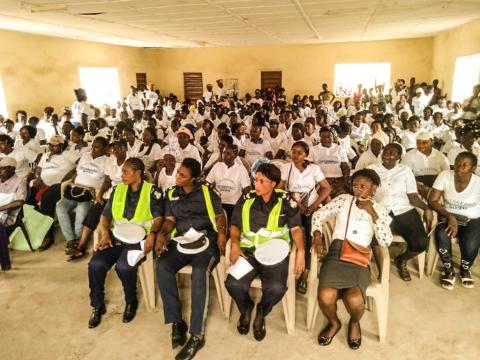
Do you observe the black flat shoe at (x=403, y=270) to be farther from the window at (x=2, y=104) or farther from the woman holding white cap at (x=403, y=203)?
the window at (x=2, y=104)

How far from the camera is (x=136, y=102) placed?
11453 mm

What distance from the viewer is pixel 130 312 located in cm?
283

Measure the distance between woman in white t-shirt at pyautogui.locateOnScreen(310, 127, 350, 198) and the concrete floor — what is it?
1.39m

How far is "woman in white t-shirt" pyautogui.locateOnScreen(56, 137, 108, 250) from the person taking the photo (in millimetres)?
3932

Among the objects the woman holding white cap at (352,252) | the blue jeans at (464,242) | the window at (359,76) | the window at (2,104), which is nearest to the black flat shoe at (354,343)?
the woman holding white cap at (352,252)

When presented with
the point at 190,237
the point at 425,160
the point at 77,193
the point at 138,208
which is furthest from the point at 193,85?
the point at 190,237

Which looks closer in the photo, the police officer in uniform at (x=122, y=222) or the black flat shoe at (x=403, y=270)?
the police officer in uniform at (x=122, y=222)

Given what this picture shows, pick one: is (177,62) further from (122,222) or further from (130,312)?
(130,312)

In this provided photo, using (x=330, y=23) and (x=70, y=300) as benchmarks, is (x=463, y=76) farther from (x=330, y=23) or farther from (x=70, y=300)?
(x=70, y=300)

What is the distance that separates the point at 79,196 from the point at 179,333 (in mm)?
2138

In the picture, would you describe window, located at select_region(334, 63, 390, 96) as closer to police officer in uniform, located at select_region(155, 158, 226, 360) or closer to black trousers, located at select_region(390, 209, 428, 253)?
black trousers, located at select_region(390, 209, 428, 253)

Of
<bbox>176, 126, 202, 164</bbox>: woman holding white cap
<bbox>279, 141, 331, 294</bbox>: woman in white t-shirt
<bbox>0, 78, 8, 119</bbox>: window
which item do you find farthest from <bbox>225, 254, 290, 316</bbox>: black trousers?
<bbox>0, 78, 8, 119</bbox>: window

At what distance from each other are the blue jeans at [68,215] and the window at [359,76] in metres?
12.0

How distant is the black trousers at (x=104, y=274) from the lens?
274cm
